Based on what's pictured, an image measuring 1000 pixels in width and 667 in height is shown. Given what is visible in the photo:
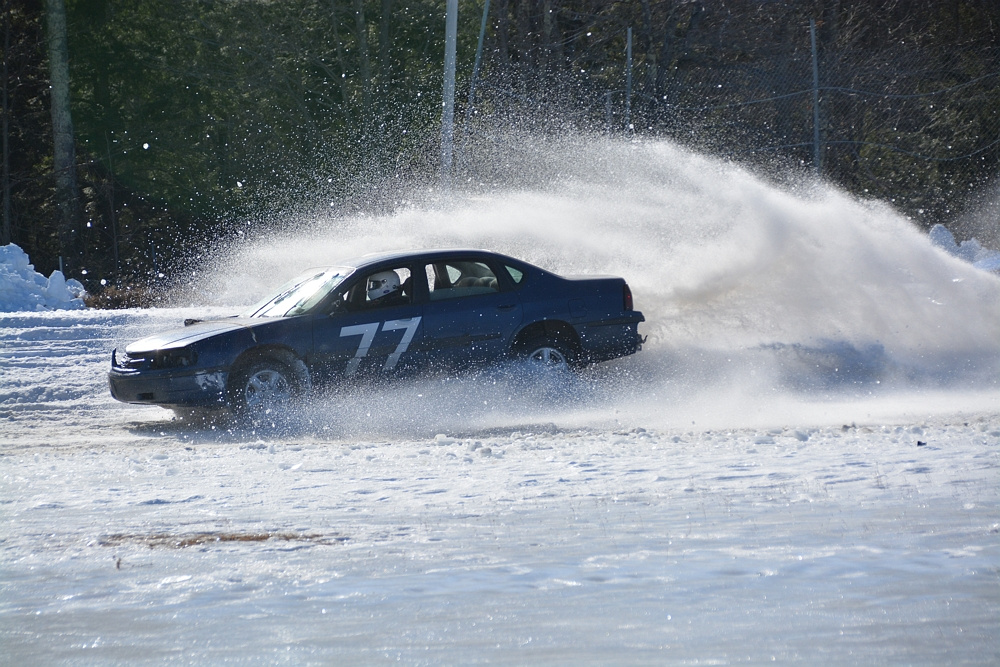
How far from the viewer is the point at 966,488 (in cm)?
561

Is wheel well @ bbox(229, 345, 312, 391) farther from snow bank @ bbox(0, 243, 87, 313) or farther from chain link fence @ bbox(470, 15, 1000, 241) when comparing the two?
chain link fence @ bbox(470, 15, 1000, 241)

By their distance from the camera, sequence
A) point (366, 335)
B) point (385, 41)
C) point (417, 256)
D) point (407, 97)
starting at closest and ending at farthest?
point (366, 335) → point (417, 256) → point (407, 97) → point (385, 41)

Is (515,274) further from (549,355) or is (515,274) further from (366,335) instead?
(366,335)

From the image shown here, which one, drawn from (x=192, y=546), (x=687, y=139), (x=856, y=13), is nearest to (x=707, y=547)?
(x=192, y=546)

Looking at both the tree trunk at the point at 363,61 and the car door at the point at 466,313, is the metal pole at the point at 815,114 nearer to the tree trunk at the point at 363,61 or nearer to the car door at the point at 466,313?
the car door at the point at 466,313

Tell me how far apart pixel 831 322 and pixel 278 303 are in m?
5.52

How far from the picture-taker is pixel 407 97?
30.8 metres

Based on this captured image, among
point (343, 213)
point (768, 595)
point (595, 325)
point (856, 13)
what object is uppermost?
point (856, 13)

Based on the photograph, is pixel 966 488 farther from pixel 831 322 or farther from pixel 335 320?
pixel 831 322

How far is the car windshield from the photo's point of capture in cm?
937

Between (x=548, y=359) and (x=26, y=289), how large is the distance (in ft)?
35.5

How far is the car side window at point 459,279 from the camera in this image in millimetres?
9680

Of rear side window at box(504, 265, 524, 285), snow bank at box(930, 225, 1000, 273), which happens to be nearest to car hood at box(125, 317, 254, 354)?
rear side window at box(504, 265, 524, 285)

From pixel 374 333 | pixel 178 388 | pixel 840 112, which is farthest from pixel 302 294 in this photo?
pixel 840 112
